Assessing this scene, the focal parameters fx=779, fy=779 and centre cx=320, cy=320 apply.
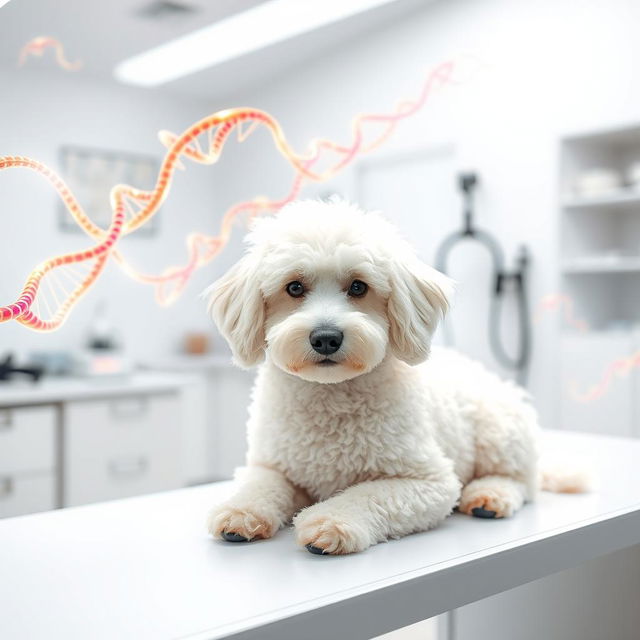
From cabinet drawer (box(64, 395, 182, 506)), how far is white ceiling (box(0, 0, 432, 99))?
140 centimetres

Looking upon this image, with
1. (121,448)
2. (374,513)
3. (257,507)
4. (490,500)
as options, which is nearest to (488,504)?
(490,500)

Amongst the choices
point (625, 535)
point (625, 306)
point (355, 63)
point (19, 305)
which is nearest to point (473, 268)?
point (625, 306)

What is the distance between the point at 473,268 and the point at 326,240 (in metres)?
3.25

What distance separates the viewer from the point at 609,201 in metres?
3.40

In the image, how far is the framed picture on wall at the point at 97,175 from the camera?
174 inches

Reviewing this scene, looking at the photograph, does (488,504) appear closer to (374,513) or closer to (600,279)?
(374,513)

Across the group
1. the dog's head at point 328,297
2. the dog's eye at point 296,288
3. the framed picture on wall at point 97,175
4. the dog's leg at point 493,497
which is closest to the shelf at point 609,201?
the framed picture on wall at point 97,175

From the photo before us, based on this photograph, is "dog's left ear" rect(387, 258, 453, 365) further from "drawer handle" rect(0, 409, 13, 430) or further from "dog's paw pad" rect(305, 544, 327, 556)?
"drawer handle" rect(0, 409, 13, 430)

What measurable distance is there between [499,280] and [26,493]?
Result: 235 cm

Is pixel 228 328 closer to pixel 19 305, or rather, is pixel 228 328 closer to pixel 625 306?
pixel 19 305

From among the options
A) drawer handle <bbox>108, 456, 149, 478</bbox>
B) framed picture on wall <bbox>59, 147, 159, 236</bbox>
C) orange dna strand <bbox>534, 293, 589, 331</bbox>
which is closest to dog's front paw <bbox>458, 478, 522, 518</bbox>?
drawer handle <bbox>108, 456, 149, 478</bbox>

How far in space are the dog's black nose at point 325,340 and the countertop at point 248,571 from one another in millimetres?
241

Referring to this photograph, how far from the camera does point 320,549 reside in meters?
0.90

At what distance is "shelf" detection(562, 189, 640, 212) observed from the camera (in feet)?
11.0
